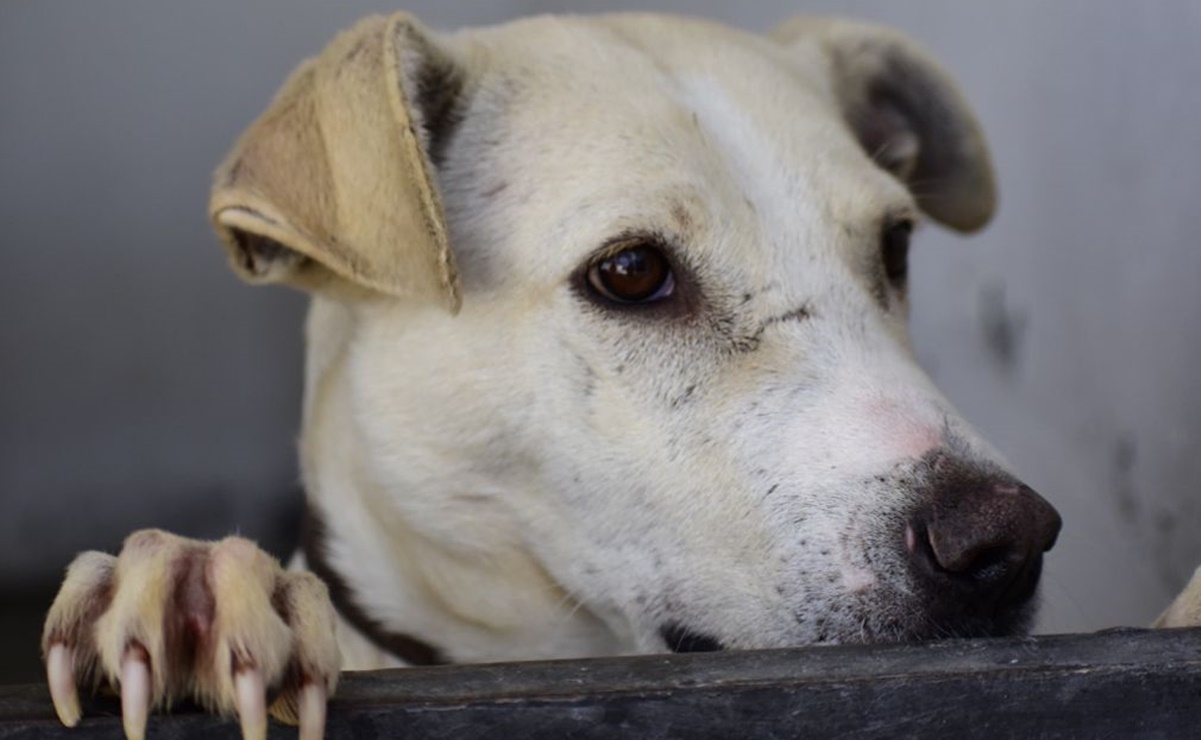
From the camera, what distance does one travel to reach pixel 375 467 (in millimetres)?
2029

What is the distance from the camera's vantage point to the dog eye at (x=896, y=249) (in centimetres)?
211

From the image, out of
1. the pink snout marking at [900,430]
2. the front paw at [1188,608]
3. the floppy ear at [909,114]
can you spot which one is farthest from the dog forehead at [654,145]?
the front paw at [1188,608]

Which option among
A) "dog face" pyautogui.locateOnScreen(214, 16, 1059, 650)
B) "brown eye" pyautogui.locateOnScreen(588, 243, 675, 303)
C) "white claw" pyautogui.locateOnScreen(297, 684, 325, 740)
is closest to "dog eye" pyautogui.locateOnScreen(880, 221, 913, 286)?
"dog face" pyautogui.locateOnScreen(214, 16, 1059, 650)

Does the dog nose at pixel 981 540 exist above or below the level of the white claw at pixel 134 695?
above

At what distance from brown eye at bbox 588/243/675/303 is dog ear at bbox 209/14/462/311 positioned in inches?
7.7

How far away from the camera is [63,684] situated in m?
1.17

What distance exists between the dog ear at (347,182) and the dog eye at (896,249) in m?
0.68

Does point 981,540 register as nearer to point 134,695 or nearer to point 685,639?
point 685,639

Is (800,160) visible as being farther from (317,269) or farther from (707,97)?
(317,269)

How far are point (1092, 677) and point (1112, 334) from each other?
1.77 metres

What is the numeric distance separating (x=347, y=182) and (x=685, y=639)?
0.70 m

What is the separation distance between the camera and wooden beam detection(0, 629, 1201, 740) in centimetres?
115

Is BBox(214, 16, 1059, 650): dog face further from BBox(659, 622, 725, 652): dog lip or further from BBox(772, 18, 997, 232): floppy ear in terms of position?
BBox(772, 18, 997, 232): floppy ear

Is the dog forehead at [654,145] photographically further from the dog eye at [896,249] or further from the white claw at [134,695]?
the white claw at [134,695]
